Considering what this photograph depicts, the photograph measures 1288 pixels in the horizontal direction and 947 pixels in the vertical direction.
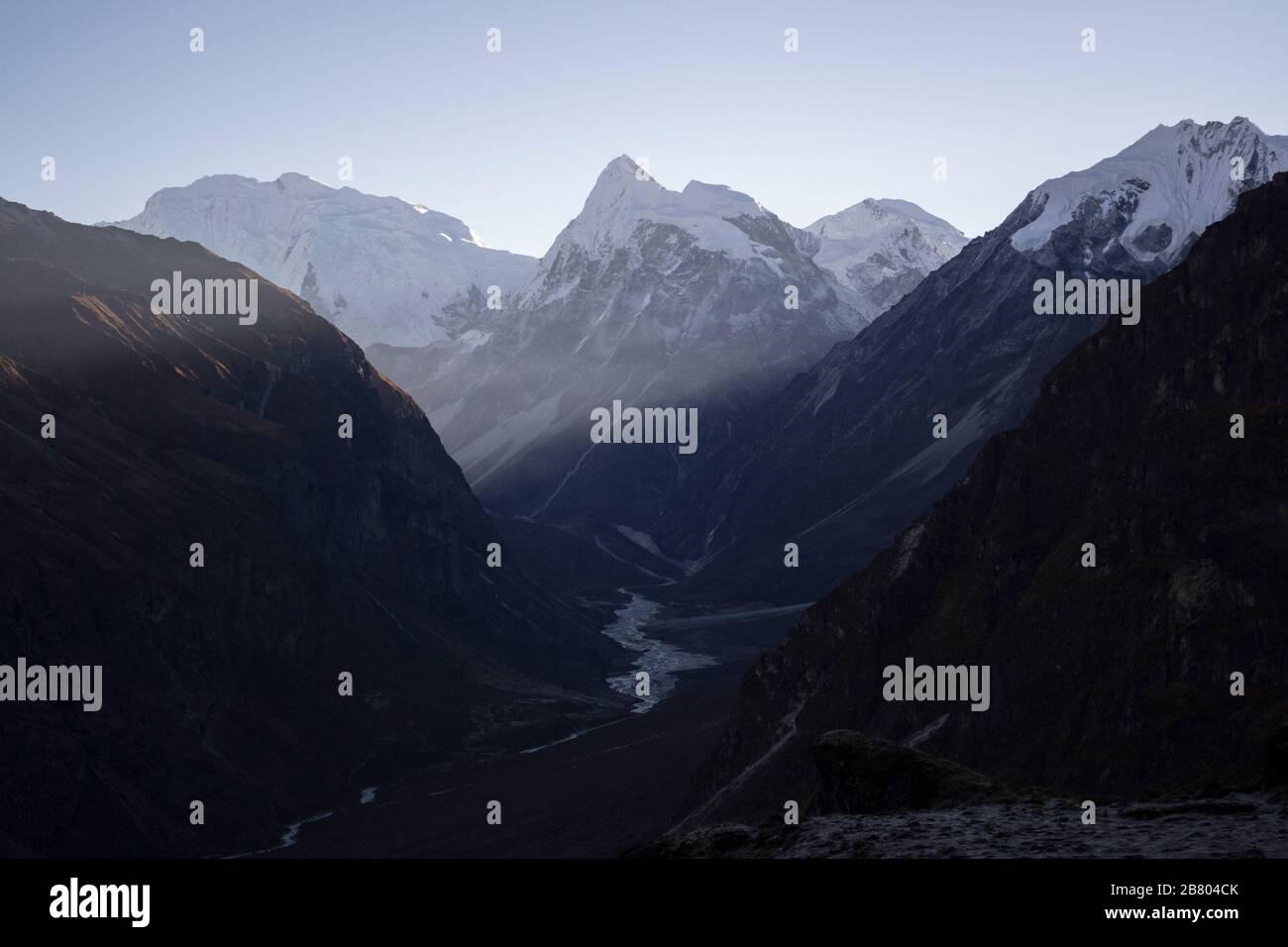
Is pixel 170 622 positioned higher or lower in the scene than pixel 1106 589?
higher

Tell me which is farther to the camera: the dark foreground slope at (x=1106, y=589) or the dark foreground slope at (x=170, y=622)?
the dark foreground slope at (x=170, y=622)

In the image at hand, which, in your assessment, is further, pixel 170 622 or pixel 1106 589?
pixel 170 622

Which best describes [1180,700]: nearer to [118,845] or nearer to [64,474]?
[118,845]
